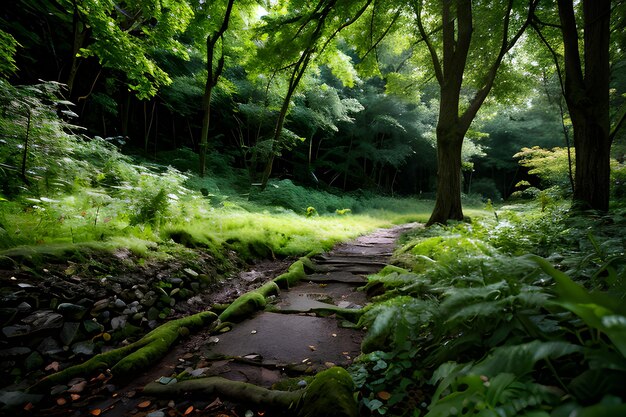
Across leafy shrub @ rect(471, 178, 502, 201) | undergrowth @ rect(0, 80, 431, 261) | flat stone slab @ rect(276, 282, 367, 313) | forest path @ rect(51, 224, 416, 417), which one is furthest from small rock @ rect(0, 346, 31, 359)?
leafy shrub @ rect(471, 178, 502, 201)

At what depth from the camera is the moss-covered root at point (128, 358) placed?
6.79ft

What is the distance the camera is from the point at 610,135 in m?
4.75

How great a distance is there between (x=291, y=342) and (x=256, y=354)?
0.34 m

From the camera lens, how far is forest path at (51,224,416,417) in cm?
184

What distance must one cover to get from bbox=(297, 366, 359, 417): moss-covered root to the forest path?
309 mm

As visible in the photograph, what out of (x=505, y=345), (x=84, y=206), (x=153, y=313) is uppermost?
(x=84, y=206)

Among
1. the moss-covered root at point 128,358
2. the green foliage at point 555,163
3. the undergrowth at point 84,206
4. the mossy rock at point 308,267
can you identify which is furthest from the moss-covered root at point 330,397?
the green foliage at point 555,163

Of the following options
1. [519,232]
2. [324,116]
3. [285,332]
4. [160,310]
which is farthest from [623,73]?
[160,310]

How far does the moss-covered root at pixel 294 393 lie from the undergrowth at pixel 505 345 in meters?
0.15

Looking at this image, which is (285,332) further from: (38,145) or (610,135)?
(610,135)

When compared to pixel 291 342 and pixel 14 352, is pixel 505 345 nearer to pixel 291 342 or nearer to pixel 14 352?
pixel 291 342

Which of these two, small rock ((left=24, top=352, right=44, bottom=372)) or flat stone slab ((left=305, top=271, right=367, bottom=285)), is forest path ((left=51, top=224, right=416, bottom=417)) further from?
small rock ((left=24, top=352, right=44, bottom=372))

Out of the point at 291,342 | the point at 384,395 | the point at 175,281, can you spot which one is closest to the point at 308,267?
the point at 175,281

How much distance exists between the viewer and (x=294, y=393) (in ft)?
5.74
